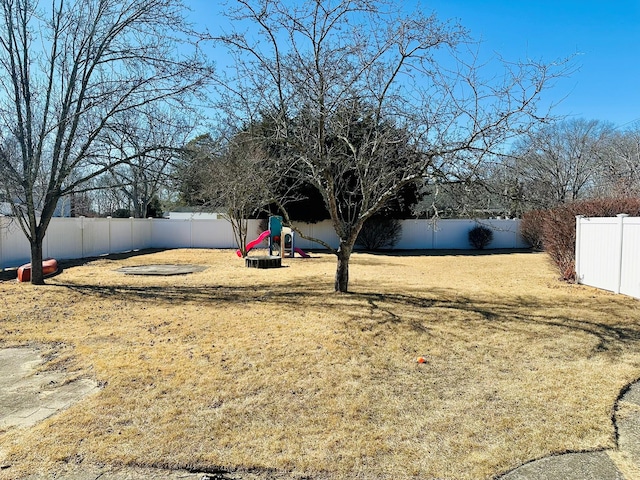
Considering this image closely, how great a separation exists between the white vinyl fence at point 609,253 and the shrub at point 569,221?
0.50 metres

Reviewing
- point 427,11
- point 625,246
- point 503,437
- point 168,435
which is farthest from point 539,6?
point 168,435

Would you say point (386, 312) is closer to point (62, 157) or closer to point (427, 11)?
point (427, 11)

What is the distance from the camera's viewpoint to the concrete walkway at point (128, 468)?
8.48 feet

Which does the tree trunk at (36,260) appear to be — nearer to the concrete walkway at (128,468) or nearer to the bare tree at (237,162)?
the bare tree at (237,162)

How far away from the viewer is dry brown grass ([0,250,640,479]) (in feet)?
9.32

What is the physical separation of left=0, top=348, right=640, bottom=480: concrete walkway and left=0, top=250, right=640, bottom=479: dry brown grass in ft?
0.30

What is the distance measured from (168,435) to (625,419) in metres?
3.34

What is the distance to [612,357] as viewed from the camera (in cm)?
487

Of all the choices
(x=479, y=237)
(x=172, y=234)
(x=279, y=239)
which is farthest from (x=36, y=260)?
(x=479, y=237)

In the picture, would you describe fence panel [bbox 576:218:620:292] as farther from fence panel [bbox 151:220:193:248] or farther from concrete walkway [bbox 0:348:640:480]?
fence panel [bbox 151:220:193:248]

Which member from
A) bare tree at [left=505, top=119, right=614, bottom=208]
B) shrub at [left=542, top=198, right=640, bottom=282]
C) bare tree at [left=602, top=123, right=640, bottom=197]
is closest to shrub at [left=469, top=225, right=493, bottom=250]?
bare tree at [left=505, top=119, right=614, bottom=208]

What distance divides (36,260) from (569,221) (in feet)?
38.5

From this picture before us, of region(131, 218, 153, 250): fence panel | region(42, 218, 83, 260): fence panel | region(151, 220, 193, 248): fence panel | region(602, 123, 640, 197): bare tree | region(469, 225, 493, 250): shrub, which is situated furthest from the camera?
region(469, 225, 493, 250): shrub

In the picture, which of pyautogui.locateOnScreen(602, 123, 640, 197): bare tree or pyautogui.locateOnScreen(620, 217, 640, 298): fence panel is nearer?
pyautogui.locateOnScreen(620, 217, 640, 298): fence panel
